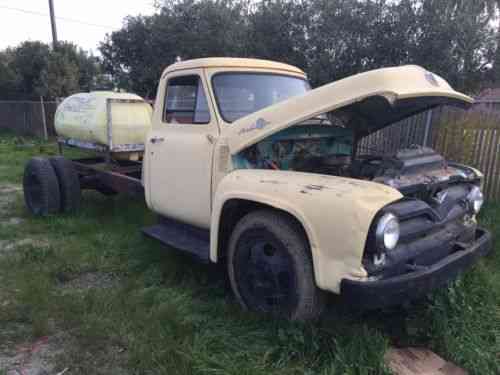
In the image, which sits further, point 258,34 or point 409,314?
point 258,34

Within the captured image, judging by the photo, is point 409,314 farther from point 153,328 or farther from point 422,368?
point 153,328

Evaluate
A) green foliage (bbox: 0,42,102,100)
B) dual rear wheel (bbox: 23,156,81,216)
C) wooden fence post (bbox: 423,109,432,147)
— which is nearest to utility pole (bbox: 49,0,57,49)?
green foliage (bbox: 0,42,102,100)

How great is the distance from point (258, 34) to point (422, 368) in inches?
516

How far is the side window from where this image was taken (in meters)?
3.64

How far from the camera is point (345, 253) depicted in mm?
2363

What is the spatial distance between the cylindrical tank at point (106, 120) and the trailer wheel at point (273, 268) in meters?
3.04

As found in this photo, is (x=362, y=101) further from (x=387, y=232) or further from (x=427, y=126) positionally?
(x=427, y=126)

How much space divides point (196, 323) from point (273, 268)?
0.75m

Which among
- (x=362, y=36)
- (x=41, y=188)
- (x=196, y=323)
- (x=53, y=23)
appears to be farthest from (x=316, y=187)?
(x=53, y=23)

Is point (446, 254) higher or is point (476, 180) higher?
point (476, 180)

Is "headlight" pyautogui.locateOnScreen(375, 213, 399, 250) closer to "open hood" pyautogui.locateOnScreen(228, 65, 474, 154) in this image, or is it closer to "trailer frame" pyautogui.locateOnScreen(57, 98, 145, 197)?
"open hood" pyautogui.locateOnScreen(228, 65, 474, 154)

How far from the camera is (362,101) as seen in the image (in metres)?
2.86

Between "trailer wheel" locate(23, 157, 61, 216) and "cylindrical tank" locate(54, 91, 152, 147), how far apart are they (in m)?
0.72

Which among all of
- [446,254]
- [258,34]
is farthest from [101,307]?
[258,34]
